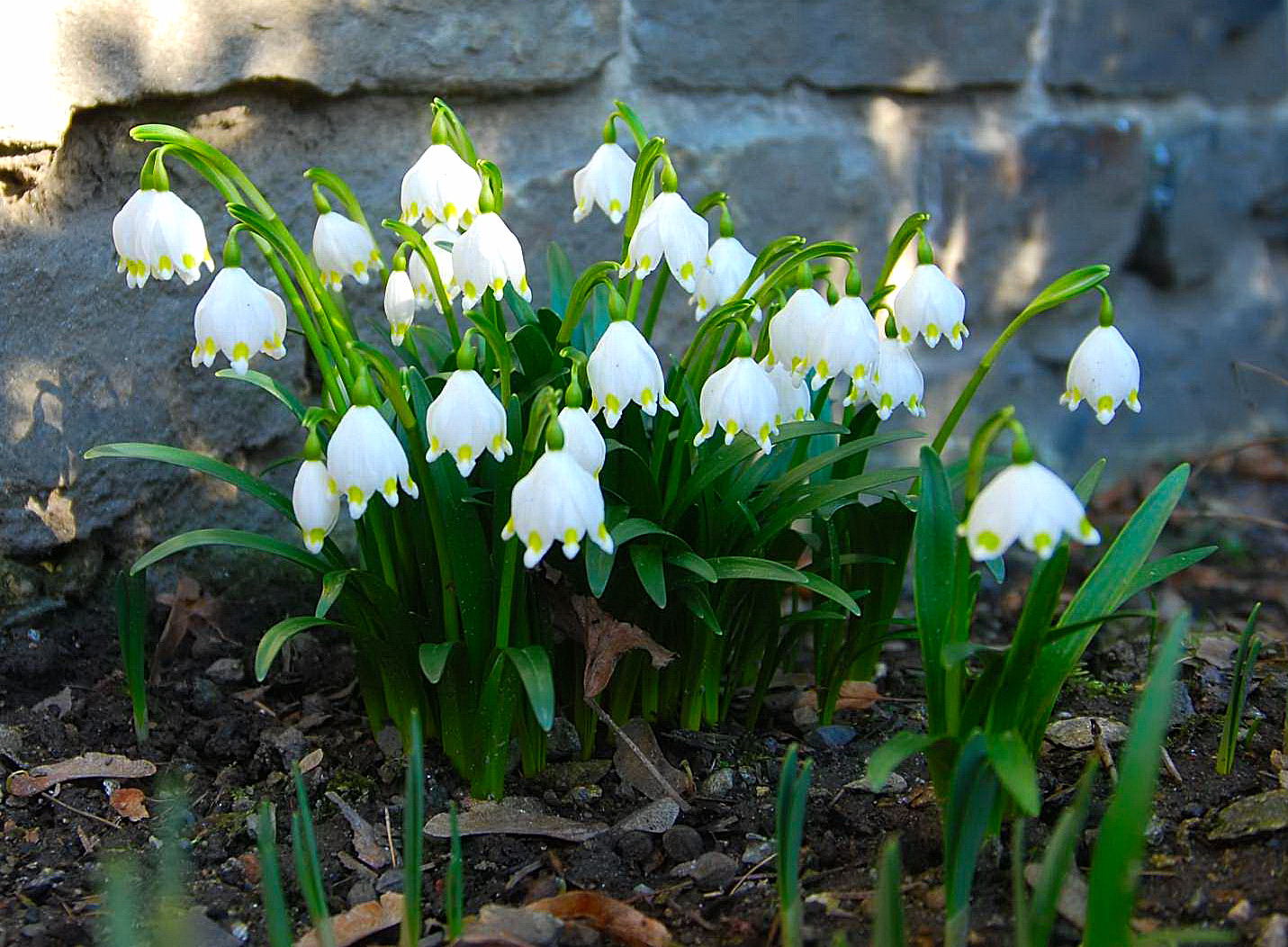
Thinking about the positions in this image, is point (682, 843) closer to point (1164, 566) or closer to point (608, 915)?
point (608, 915)

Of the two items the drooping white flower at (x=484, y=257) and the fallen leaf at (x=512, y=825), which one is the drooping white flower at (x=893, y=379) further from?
the fallen leaf at (x=512, y=825)

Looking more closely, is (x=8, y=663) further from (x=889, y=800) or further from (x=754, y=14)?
(x=754, y=14)

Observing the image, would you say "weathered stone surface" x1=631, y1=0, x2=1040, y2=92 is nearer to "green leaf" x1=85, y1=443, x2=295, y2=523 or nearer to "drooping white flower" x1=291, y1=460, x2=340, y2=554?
"green leaf" x1=85, y1=443, x2=295, y2=523

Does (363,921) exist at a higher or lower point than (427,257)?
lower

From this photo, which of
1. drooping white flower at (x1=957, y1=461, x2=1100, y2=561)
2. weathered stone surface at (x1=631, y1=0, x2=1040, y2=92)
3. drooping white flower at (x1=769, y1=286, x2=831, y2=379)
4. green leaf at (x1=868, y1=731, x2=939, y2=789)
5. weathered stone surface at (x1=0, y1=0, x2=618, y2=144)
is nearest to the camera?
drooping white flower at (x1=957, y1=461, x2=1100, y2=561)

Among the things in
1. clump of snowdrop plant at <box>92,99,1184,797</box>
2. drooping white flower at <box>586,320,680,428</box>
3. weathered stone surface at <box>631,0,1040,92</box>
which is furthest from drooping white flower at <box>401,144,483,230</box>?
weathered stone surface at <box>631,0,1040,92</box>

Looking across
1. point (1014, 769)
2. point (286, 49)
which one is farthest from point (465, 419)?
point (286, 49)

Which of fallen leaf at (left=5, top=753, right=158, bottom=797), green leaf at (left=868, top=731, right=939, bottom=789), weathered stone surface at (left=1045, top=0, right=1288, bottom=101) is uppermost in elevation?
weathered stone surface at (left=1045, top=0, right=1288, bottom=101)
